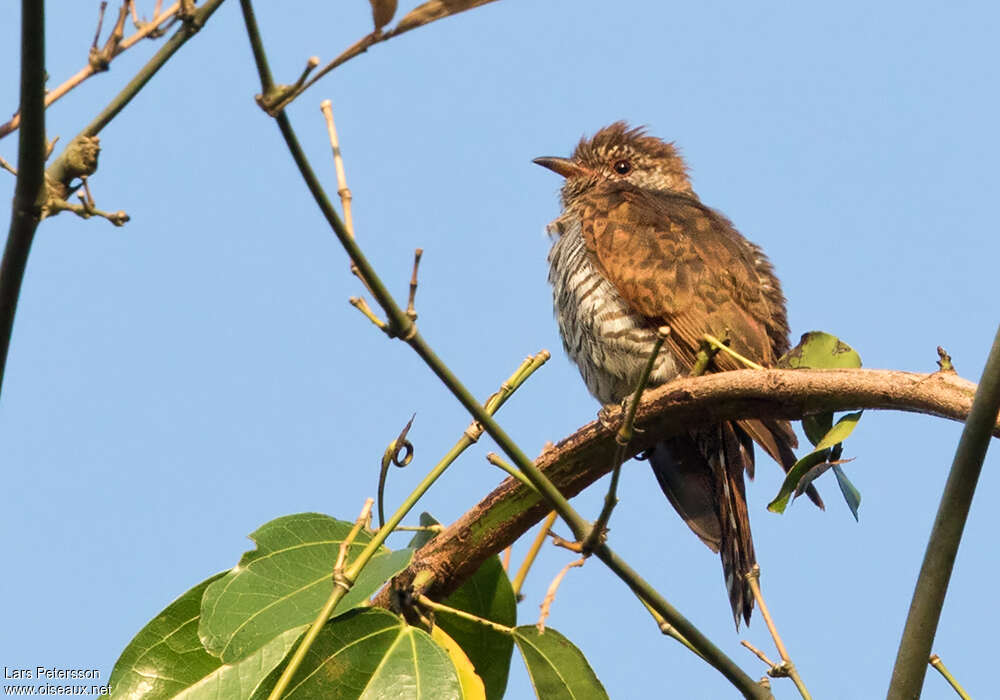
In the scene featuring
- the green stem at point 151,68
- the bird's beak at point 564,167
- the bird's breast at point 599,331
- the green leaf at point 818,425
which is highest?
the bird's beak at point 564,167

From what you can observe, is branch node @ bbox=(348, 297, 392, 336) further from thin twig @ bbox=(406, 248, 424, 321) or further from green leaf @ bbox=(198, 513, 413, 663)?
green leaf @ bbox=(198, 513, 413, 663)

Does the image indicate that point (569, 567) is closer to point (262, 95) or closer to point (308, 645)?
point (308, 645)

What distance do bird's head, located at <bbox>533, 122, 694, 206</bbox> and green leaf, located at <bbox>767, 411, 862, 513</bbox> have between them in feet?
12.3

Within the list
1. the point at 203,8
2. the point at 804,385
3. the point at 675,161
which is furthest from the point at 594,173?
the point at 203,8

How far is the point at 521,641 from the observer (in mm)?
2398

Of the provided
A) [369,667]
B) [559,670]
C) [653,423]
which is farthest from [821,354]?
[369,667]

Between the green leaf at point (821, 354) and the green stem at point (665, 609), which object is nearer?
the green stem at point (665, 609)

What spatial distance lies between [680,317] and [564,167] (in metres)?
2.13

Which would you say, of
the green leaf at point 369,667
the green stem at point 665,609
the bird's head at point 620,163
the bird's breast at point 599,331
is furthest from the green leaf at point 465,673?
the bird's head at point 620,163

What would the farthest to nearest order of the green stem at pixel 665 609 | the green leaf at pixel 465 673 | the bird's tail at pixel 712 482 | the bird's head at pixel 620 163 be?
the bird's head at pixel 620 163 → the bird's tail at pixel 712 482 → the green leaf at pixel 465 673 → the green stem at pixel 665 609

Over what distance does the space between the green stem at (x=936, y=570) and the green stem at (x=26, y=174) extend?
1117 mm

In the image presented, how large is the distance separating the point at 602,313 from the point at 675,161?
2266 millimetres

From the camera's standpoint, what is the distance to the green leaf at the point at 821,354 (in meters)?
2.29

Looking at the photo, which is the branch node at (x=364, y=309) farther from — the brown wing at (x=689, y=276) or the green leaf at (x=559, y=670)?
the brown wing at (x=689, y=276)
